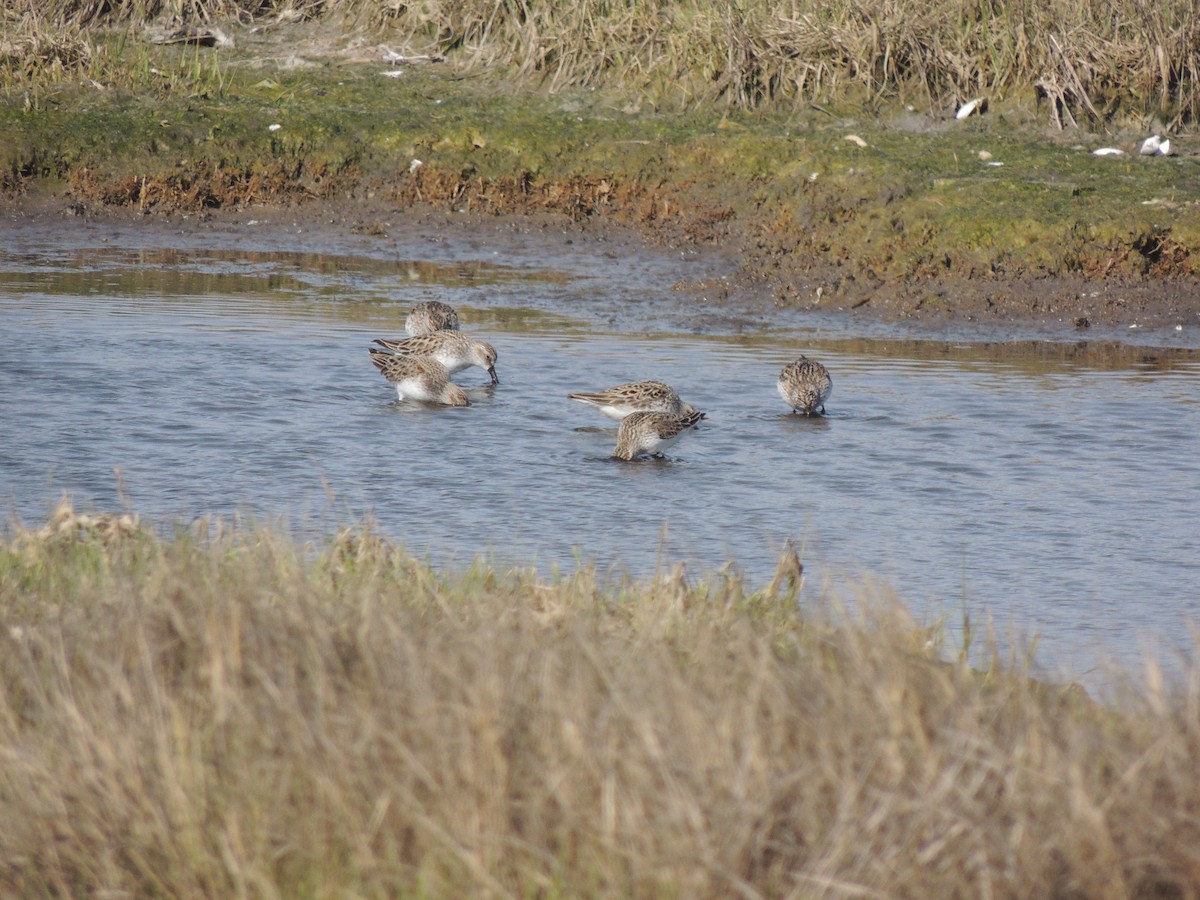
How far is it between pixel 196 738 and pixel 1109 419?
314 inches

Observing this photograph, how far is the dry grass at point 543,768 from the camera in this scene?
345 centimetres

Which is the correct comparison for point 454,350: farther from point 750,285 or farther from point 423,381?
point 750,285

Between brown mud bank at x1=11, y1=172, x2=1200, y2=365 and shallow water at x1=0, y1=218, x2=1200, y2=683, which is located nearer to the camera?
shallow water at x1=0, y1=218, x2=1200, y2=683

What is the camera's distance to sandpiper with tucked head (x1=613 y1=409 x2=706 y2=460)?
9.73 meters

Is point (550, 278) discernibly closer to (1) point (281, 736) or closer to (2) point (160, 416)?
(2) point (160, 416)

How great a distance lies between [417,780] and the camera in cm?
372

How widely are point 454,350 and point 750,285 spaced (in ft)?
12.0

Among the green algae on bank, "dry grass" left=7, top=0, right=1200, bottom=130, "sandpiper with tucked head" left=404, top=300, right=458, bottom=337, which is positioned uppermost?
"dry grass" left=7, top=0, right=1200, bottom=130

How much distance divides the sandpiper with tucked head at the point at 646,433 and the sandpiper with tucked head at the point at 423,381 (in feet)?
5.66

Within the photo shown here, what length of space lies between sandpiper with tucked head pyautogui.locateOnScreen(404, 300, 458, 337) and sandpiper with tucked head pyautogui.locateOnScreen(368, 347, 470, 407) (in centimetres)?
Answer: 124

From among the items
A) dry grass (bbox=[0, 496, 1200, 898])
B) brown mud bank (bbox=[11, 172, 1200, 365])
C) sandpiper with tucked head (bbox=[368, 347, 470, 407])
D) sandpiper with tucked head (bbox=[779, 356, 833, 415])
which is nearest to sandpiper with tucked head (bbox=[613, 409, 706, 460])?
sandpiper with tucked head (bbox=[779, 356, 833, 415])

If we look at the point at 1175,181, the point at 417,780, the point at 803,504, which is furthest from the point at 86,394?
the point at 1175,181

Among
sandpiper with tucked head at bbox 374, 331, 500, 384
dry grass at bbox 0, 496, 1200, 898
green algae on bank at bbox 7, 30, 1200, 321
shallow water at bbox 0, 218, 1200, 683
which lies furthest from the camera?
green algae on bank at bbox 7, 30, 1200, 321

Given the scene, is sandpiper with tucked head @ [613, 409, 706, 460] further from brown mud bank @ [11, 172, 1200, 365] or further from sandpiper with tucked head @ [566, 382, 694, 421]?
brown mud bank @ [11, 172, 1200, 365]
